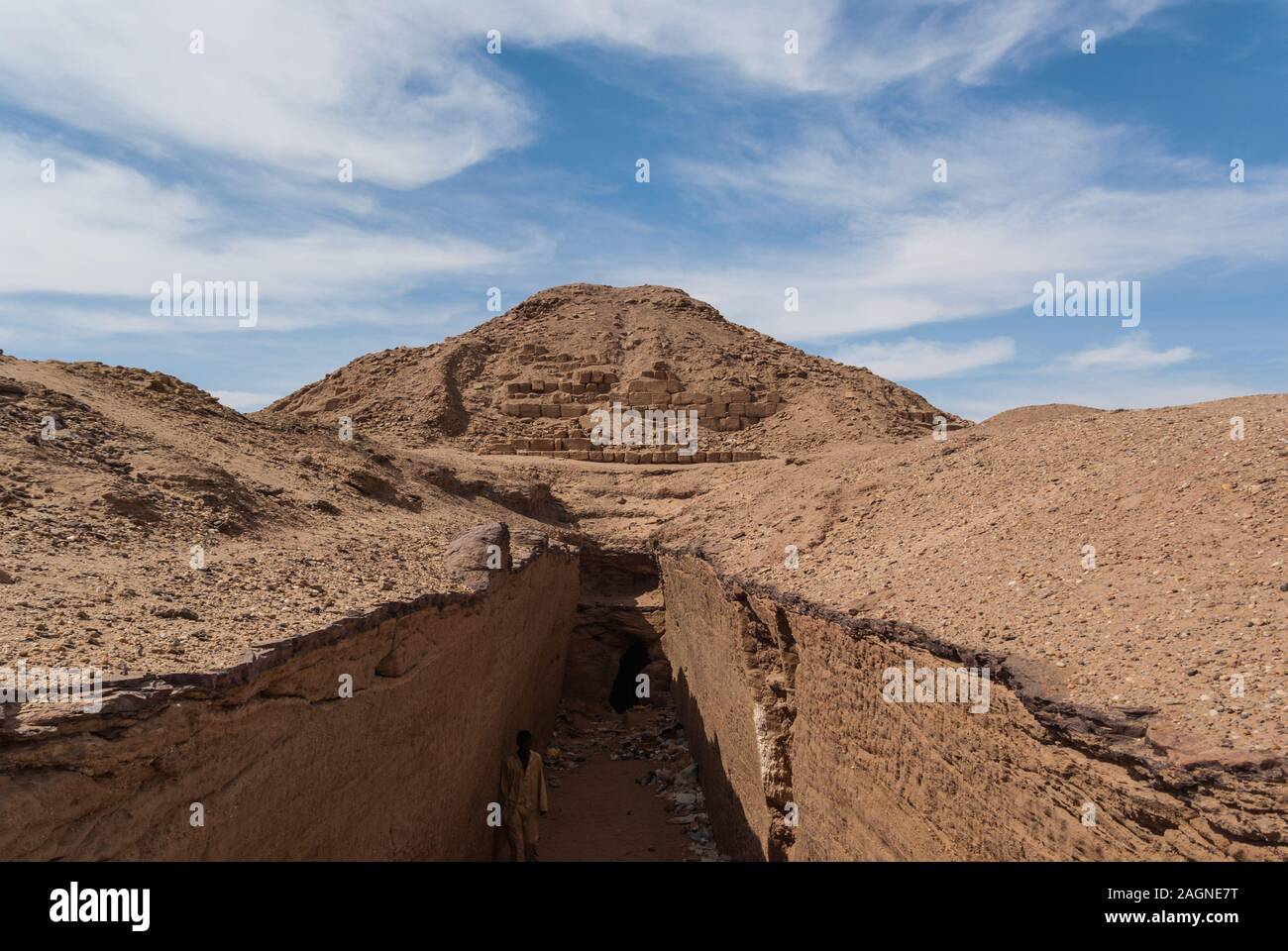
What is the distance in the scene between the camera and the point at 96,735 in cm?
329

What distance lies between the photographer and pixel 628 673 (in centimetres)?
1708

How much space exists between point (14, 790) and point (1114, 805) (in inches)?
159

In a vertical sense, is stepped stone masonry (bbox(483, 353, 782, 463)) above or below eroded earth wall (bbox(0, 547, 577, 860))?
above

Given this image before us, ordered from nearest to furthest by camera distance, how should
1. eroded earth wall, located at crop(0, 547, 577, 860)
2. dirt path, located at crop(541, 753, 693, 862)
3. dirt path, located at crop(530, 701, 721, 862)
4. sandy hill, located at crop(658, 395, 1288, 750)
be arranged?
eroded earth wall, located at crop(0, 547, 577, 860) → sandy hill, located at crop(658, 395, 1288, 750) → dirt path, located at crop(541, 753, 693, 862) → dirt path, located at crop(530, 701, 721, 862)

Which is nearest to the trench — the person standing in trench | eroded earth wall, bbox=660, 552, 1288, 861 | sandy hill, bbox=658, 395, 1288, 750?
eroded earth wall, bbox=660, 552, 1288, 861

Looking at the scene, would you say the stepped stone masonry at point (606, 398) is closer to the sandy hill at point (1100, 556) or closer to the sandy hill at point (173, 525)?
the sandy hill at point (173, 525)

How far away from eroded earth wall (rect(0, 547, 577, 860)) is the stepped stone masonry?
1805cm

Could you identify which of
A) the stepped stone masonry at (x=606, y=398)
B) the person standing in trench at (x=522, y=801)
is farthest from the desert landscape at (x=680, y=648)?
the stepped stone masonry at (x=606, y=398)

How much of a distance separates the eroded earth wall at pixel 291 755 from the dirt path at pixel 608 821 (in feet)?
6.17

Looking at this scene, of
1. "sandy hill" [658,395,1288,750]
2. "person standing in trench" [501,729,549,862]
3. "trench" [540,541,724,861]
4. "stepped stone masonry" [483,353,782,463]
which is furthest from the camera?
"stepped stone masonry" [483,353,782,463]

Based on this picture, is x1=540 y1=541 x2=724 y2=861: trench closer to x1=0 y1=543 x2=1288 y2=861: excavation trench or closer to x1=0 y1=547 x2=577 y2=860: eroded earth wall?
x1=0 y1=543 x2=1288 y2=861: excavation trench

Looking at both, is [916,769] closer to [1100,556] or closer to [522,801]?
[1100,556]

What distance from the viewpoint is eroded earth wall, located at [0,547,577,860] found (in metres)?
3.14
